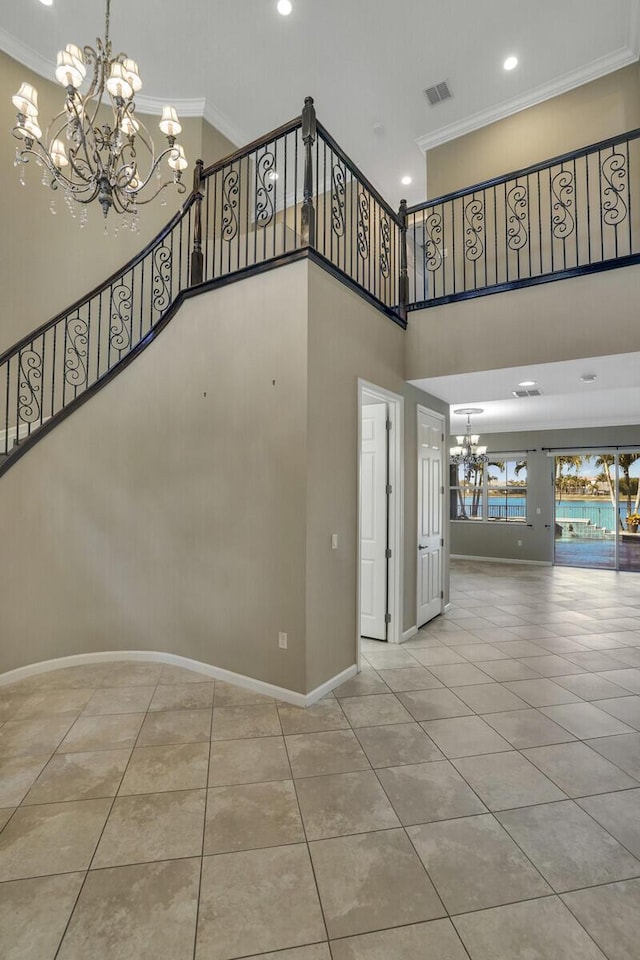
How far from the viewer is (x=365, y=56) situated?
16.7 ft

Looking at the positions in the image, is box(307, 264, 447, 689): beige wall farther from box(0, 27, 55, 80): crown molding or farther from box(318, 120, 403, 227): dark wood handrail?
box(0, 27, 55, 80): crown molding

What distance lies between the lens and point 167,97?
5.70 m

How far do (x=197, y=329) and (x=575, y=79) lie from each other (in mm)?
5568

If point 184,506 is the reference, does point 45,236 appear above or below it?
above

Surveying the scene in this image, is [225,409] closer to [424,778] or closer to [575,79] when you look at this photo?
[424,778]

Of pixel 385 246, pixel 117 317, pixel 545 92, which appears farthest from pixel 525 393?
pixel 117 317

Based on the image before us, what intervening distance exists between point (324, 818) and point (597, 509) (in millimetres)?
10236

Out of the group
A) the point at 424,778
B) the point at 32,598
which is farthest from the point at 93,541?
the point at 424,778

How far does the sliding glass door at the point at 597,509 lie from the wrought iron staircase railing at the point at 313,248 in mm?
5195

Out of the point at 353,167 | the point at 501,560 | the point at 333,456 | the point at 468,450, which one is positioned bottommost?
the point at 501,560

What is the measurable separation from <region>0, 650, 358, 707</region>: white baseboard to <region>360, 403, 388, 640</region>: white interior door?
3.11 feet

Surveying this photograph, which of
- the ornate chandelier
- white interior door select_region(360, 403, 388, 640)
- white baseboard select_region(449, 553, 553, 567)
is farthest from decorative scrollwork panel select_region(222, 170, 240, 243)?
white baseboard select_region(449, 553, 553, 567)

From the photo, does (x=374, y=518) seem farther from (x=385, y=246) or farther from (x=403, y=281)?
(x=385, y=246)

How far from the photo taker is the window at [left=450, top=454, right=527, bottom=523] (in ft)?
32.4
